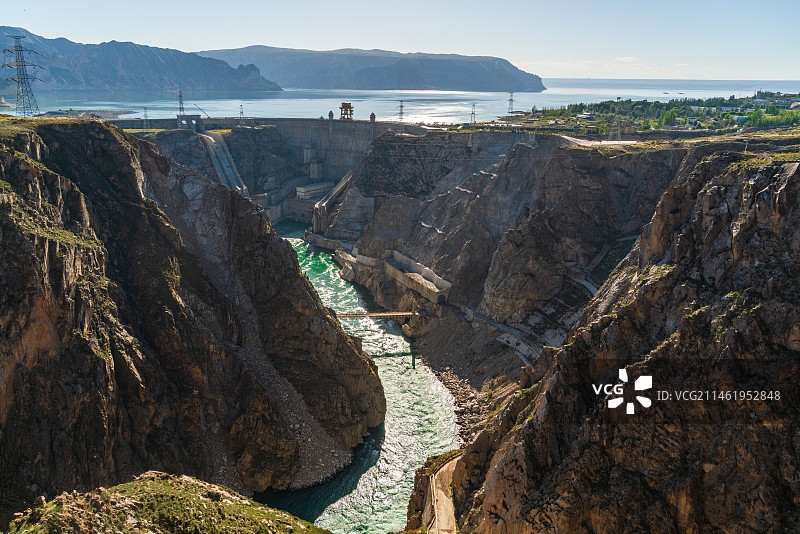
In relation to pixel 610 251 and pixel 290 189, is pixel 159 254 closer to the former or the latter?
pixel 610 251

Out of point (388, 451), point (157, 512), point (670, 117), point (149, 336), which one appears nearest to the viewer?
point (157, 512)

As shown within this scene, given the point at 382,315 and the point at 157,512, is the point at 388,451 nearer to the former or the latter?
the point at 157,512

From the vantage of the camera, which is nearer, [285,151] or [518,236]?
[518,236]

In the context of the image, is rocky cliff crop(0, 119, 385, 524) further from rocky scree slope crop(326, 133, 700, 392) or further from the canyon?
rocky scree slope crop(326, 133, 700, 392)

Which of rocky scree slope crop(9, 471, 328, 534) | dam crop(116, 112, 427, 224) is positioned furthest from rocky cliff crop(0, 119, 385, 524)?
dam crop(116, 112, 427, 224)

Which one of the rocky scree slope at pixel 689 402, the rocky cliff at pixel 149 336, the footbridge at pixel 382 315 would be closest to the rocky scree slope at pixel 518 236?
the footbridge at pixel 382 315

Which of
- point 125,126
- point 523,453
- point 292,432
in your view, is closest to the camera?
point 523,453

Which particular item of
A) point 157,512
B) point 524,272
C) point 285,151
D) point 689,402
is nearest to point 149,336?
point 157,512

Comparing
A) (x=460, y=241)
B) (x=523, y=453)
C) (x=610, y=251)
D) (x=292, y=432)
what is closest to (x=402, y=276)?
(x=460, y=241)
